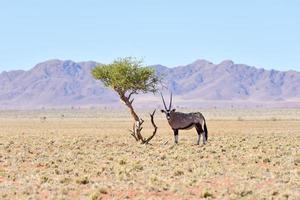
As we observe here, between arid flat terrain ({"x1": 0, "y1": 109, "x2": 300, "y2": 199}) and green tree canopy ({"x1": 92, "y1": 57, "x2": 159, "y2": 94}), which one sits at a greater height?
green tree canopy ({"x1": 92, "y1": 57, "x2": 159, "y2": 94})

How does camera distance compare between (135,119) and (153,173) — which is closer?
(153,173)

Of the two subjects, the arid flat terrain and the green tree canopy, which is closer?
the arid flat terrain

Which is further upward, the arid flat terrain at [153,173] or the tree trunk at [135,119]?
the tree trunk at [135,119]

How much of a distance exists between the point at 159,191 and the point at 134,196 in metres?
1.05

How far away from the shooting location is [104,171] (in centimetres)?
2434

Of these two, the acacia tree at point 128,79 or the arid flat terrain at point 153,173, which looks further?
the acacia tree at point 128,79

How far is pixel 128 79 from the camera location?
4097 cm

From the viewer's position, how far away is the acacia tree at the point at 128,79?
4066 cm

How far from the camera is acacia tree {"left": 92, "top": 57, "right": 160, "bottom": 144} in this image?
133 feet

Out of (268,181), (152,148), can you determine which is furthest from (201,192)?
(152,148)

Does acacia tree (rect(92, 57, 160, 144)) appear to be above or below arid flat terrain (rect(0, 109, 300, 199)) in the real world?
above

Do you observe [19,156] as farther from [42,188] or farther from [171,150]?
[42,188]

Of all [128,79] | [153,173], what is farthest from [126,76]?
[153,173]

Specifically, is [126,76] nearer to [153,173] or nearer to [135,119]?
[135,119]
